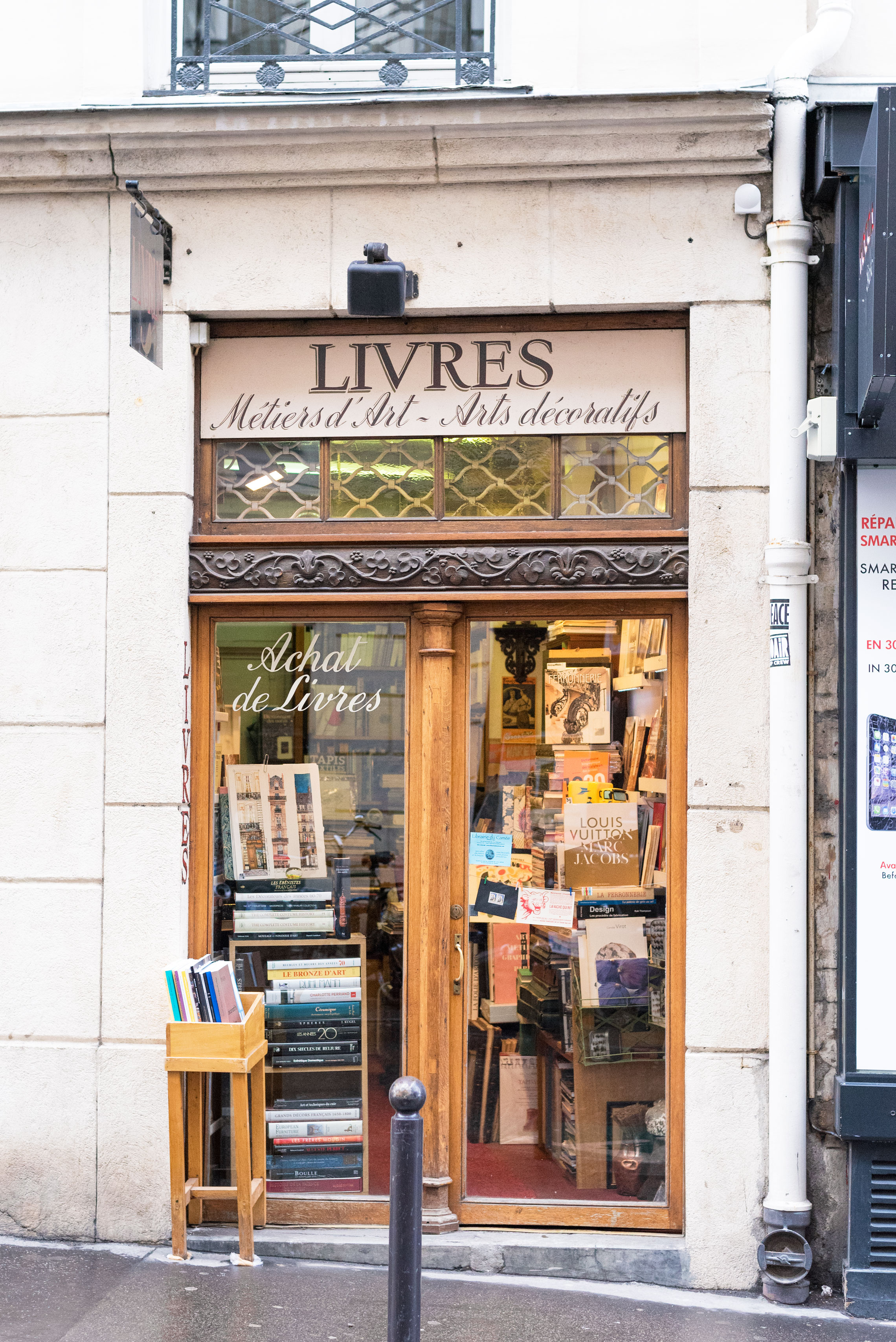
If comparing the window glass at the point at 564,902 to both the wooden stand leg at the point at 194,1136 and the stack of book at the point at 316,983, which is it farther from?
the wooden stand leg at the point at 194,1136

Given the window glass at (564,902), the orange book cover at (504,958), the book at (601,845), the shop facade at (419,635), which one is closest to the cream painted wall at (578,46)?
the shop facade at (419,635)

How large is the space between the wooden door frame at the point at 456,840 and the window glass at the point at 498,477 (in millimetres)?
399

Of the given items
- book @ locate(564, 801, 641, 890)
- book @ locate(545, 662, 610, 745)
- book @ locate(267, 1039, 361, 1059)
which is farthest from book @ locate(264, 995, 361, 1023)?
book @ locate(545, 662, 610, 745)

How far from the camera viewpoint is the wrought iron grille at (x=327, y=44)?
525 cm

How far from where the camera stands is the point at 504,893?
5.29m

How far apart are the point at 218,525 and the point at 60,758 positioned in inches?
48.0

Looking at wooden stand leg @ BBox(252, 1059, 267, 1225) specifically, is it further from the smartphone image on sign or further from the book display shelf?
the smartphone image on sign

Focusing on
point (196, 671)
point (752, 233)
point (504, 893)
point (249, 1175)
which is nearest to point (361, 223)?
point (752, 233)

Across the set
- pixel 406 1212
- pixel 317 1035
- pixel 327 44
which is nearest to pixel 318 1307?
pixel 317 1035

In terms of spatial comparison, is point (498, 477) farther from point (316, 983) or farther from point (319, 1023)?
point (319, 1023)

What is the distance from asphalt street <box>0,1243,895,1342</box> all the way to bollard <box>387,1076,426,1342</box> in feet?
3.44

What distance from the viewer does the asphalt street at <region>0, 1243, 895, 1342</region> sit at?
427 cm

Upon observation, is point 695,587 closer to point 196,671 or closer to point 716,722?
point 716,722

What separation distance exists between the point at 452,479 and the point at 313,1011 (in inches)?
95.3
